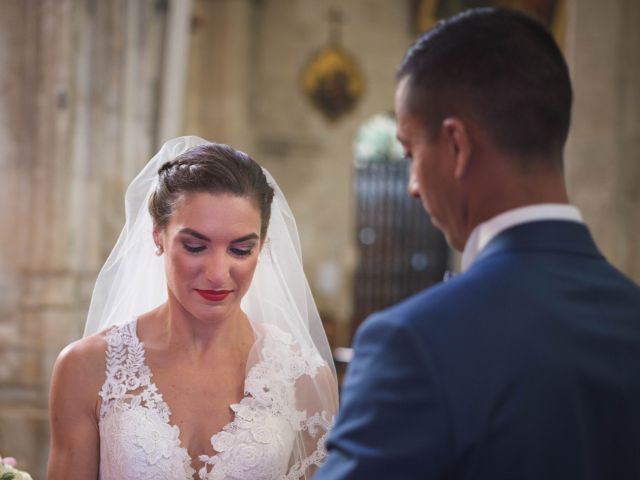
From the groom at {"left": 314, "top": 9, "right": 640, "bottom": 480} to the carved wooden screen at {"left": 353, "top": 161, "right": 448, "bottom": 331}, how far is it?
10957mm

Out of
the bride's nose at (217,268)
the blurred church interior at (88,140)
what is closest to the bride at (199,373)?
the bride's nose at (217,268)

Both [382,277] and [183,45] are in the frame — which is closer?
[183,45]

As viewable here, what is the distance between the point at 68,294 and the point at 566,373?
176 inches

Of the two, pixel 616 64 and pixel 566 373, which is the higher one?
pixel 616 64

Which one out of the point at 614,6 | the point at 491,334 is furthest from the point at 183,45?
the point at 491,334

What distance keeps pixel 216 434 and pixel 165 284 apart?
2.09 feet

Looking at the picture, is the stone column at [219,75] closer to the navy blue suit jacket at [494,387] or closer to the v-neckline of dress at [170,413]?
the v-neckline of dress at [170,413]

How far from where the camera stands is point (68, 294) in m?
5.12

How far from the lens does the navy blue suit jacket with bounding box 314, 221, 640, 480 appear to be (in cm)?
109

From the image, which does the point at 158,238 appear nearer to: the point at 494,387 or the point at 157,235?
the point at 157,235

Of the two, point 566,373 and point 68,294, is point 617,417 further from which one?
point 68,294

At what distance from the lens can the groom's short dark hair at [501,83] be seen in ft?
3.99

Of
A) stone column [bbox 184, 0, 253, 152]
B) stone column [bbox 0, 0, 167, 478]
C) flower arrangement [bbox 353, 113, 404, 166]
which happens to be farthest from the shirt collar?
flower arrangement [bbox 353, 113, 404, 166]

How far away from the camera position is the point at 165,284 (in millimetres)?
2686
